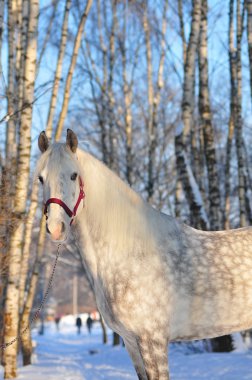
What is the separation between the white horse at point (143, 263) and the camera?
12.7 feet

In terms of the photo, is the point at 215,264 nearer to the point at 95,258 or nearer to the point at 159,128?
the point at 95,258

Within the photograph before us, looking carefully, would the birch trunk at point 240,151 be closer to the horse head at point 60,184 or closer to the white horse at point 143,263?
the white horse at point 143,263

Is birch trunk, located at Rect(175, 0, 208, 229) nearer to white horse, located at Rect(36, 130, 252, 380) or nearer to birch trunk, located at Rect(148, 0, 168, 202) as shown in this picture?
white horse, located at Rect(36, 130, 252, 380)

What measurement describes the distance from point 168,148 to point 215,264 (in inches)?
809

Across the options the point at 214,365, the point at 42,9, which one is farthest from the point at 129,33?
the point at 214,365

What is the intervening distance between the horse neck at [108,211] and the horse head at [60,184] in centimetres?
13

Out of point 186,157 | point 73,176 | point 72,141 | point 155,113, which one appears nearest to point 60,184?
point 73,176

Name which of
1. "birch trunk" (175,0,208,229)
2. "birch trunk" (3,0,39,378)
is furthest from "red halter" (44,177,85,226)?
"birch trunk" (175,0,208,229)

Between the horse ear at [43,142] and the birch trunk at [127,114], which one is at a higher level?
the birch trunk at [127,114]

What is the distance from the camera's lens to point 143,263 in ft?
13.3

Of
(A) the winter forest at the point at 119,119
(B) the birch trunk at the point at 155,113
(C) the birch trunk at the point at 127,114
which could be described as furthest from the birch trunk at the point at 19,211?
(C) the birch trunk at the point at 127,114

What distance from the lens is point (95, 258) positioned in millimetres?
4117

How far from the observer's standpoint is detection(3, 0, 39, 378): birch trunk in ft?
23.2

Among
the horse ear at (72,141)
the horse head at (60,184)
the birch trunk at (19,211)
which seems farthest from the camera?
the birch trunk at (19,211)
